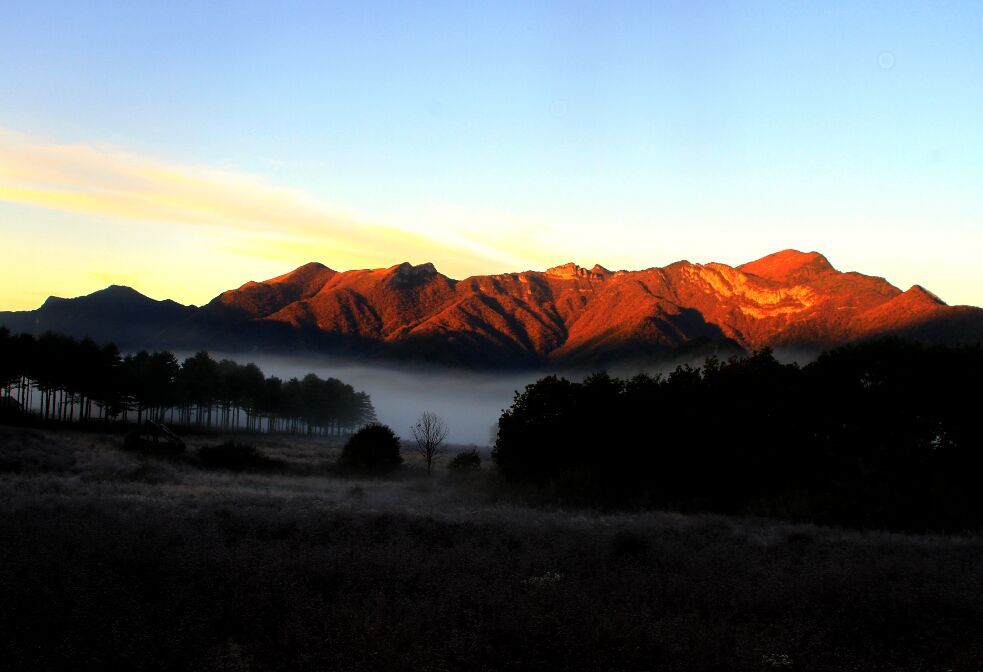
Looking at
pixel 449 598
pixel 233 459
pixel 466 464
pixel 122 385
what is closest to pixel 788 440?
pixel 466 464

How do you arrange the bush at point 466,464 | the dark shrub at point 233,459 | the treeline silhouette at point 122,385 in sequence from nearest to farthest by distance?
the dark shrub at point 233,459 → the bush at point 466,464 → the treeline silhouette at point 122,385

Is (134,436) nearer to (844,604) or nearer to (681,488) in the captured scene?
(681,488)

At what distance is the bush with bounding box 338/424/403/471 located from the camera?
54.3 meters

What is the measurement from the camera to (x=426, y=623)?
9.57 m

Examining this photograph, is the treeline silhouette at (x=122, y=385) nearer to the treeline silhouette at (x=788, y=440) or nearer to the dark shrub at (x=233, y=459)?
the dark shrub at (x=233, y=459)

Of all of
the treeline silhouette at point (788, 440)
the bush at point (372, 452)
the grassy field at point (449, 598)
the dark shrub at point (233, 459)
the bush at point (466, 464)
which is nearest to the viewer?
the grassy field at point (449, 598)

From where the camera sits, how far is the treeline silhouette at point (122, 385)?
73.9 meters

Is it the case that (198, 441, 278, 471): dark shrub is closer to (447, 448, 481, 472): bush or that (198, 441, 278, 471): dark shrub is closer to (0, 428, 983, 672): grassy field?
(447, 448, 481, 472): bush

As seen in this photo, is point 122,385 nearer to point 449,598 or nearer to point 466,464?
point 466,464

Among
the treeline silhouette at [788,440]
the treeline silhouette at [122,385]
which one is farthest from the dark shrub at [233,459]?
the treeline silhouette at [122,385]

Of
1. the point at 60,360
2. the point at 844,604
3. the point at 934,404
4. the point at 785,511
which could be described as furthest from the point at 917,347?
the point at 60,360

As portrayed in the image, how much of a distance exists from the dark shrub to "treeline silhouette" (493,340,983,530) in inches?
838

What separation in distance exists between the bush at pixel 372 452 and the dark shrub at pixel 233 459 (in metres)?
5.62

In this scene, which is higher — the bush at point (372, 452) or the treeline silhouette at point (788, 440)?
the treeline silhouette at point (788, 440)
